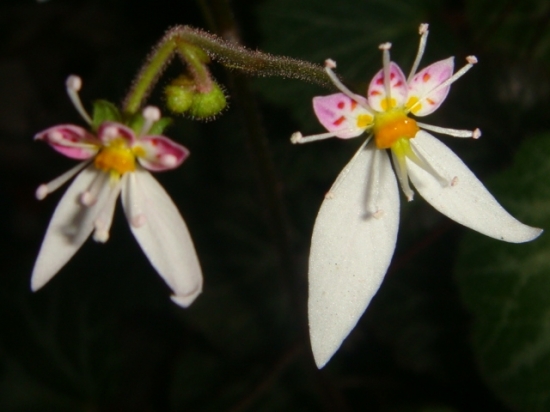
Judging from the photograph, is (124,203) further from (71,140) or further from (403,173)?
(403,173)

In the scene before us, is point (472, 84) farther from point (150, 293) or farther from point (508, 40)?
point (150, 293)

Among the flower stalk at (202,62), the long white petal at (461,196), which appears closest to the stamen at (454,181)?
the long white petal at (461,196)

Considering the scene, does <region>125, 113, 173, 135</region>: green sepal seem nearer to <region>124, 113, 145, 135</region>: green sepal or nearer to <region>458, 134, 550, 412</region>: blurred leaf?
<region>124, 113, 145, 135</region>: green sepal

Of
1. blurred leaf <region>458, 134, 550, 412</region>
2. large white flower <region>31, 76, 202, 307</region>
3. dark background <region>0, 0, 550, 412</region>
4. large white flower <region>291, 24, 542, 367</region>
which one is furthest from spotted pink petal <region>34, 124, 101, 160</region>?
blurred leaf <region>458, 134, 550, 412</region>

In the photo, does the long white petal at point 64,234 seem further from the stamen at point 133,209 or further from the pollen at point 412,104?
the pollen at point 412,104

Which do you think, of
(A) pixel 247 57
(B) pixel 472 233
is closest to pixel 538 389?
(B) pixel 472 233

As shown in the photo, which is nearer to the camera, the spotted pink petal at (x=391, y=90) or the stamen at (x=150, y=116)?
the stamen at (x=150, y=116)

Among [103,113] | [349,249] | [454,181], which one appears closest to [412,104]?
[454,181]
